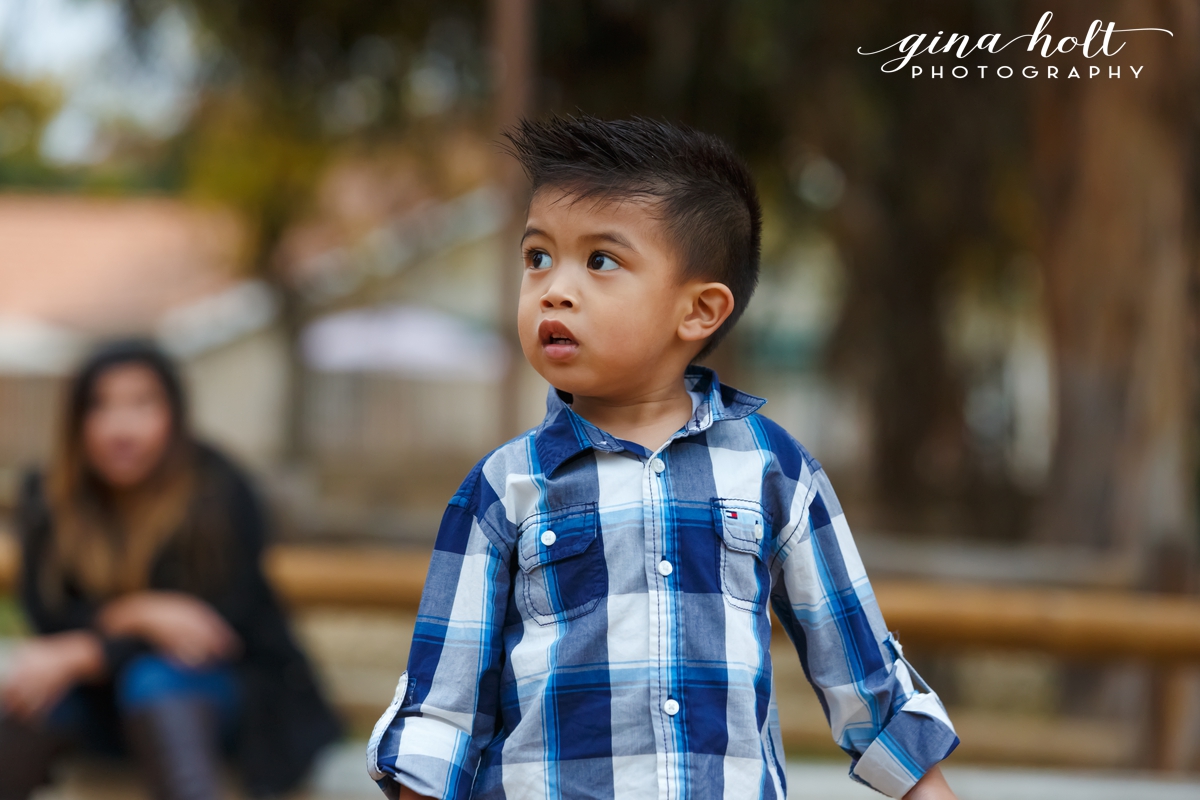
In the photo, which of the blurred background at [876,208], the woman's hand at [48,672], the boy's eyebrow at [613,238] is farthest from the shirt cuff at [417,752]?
the woman's hand at [48,672]

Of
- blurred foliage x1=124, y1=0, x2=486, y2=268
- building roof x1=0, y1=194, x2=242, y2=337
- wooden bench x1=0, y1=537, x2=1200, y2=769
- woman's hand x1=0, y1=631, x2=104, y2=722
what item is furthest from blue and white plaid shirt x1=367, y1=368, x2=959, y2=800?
building roof x1=0, y1=194, x2=242, y2=337

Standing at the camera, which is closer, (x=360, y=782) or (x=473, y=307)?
(x=360, y=782)

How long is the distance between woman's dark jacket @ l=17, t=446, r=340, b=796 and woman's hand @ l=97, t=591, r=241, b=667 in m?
0.07

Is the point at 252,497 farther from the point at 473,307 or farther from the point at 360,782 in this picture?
the point at 473,307

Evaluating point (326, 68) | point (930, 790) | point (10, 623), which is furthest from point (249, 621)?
point (10, 623)

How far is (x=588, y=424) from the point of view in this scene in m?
1.33

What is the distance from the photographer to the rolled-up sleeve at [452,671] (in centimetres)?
124

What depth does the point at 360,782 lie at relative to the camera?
2.99m

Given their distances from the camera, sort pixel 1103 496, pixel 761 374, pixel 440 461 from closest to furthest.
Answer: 1. pixel 1103 496
2. pixel 440 461
3. pixel 761 374

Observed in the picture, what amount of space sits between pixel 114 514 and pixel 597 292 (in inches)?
79.8

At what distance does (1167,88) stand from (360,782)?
4138 millimetres

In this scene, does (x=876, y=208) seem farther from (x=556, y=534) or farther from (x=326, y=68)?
(x=556, y=534)

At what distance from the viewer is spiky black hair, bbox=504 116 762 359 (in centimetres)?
129

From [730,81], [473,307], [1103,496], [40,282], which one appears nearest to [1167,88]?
[1103,496]
